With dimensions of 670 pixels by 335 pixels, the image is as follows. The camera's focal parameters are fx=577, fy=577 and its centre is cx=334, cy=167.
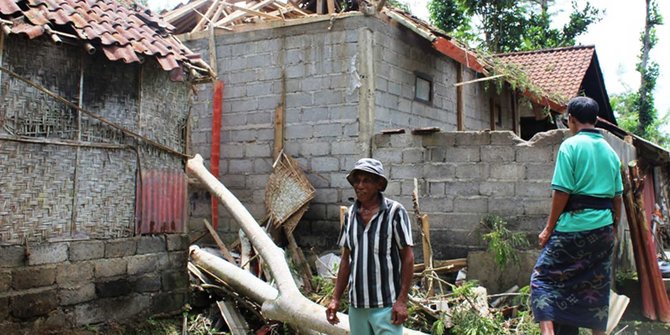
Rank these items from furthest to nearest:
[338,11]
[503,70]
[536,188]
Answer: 1. [503,70]
2. [338,11]
3. [536,188]

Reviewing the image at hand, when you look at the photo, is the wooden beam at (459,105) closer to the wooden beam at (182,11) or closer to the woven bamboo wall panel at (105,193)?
the wooden beam at (182,11)

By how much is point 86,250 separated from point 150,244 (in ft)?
2.35

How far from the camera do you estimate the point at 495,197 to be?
7.18m

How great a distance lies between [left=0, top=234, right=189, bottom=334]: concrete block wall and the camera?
4762 mm

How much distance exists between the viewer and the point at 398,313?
3.42 m

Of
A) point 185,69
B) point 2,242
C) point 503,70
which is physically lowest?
point 2,242

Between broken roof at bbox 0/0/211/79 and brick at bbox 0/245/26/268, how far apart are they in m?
1.71

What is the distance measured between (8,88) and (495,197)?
17.6 ft

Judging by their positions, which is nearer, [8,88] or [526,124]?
[8,88]

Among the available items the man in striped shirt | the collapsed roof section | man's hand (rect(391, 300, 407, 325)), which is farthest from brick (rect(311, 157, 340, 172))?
man's hand (rect(391, 300, 407, 325))

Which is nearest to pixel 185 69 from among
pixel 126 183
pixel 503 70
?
pixel 126 183

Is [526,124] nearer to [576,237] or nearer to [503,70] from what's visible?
[503,70]

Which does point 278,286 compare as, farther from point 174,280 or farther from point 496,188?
point 496,188

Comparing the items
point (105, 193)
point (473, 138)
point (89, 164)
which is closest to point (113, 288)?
point (105, 193)
